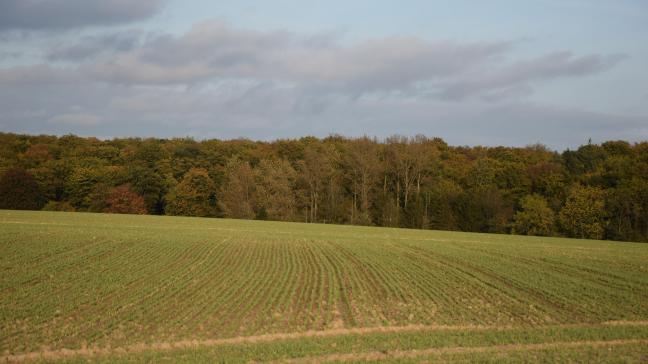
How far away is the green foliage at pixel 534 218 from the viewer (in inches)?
2798

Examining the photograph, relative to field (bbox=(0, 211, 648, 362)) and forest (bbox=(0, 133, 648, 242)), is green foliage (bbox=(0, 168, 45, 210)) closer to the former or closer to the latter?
forest (bbox=(0, 133, 648, 242))

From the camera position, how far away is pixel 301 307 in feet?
54.0

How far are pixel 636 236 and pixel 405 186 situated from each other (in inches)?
1304

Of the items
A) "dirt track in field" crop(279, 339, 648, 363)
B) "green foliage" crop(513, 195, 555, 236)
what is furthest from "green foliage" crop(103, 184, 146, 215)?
"dirt track in field" crop(279, 339, 648, 363)

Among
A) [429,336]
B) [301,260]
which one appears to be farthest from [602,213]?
[429,336]

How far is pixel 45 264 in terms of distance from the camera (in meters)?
22.1

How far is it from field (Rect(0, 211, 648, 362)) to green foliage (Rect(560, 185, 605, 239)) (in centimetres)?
4111

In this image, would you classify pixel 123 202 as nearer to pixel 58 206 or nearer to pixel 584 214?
pixel 58 206

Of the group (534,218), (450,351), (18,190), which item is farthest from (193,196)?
(450,351)

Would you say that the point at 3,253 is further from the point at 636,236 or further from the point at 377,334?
the point at 636,236

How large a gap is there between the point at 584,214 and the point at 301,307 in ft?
205

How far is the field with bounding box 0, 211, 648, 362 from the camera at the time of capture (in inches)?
465

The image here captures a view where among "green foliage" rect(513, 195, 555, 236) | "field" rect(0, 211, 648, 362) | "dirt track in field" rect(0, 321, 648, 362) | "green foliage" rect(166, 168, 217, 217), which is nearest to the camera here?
"dirt track in field" rect(0, 321, 648, 362)

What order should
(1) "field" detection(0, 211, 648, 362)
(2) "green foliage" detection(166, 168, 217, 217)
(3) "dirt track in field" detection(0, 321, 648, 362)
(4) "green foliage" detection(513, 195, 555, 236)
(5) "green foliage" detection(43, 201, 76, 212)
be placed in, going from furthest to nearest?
(2) "green foliage" detection(166, 168, 217, 217)
(5) "green foliage" detection(43, 201, 76, 212)
(4) "green foliage" detection(513, 195, 555, 236)
(1) "field" detection(0, 211, 648, 362)
(3) "dirt track in field" detection(0, 321, 648, 362)
